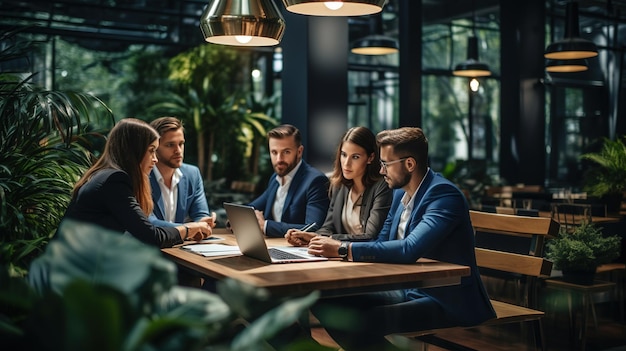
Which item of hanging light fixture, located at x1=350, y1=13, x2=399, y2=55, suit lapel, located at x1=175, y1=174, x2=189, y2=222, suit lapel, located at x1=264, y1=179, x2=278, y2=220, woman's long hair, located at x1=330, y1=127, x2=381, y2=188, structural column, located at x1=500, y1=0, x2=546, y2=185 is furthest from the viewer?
structural column, located at x1=500, y1=0, x2=546, y2=185

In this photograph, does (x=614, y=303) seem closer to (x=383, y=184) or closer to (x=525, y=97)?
(x=383, y=184)

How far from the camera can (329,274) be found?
2877 millimetres

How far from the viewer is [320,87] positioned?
695 centimetres

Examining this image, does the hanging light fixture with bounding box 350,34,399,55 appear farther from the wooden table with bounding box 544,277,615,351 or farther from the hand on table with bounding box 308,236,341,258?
the hand on table with bounding box 308,236,341,258

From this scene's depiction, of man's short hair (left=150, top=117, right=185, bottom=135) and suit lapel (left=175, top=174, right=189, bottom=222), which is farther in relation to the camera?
suit lapel (left=175, top=174, right=189, bottom=222)

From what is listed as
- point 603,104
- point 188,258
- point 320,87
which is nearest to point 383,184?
point 188,258

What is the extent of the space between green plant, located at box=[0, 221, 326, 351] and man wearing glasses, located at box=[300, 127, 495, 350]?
6.89ft

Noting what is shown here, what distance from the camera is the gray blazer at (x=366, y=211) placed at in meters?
4.12

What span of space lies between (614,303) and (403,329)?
3.62m

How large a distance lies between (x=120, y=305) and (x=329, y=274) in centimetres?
187

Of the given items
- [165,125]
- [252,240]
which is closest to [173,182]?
[165,125]

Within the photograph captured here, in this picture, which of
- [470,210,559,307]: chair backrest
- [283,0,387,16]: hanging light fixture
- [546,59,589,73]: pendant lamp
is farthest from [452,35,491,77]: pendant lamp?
[283,0,387,16]: hanging light fixture

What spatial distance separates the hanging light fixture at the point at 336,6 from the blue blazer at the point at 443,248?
0.83 m

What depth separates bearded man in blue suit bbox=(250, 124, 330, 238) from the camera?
4.85 meters
